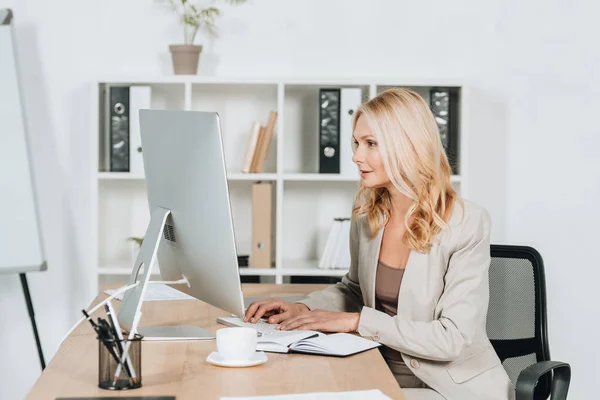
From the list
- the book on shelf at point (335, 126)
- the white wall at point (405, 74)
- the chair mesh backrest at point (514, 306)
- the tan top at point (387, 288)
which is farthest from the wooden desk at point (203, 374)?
the white wall at point (405, 74)

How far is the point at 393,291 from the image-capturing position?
7.11 ft

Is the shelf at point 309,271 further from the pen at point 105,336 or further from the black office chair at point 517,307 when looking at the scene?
the pen at point 105,336

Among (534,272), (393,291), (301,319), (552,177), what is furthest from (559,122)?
(301,319)

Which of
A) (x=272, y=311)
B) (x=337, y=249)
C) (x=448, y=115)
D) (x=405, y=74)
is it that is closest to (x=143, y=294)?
(x=272, y=311)

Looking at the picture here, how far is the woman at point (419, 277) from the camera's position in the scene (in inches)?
76.7

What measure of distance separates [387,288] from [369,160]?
0.34m

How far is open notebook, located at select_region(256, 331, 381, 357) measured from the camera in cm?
181

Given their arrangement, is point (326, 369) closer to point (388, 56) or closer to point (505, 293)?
point (505, 293)

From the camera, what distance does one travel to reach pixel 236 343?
5.54ft

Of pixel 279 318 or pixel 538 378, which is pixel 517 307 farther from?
pixel 279 318

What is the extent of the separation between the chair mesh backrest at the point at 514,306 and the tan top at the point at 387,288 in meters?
0.46

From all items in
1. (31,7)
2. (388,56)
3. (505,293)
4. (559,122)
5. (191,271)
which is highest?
(31,7)

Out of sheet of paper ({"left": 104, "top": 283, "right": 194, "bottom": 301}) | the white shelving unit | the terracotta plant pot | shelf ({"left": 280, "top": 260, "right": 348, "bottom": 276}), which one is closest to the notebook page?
sheet of paper ({"left": 104, "top": 283, "right": 194, "bottom": 301})

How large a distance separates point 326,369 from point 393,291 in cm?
52
